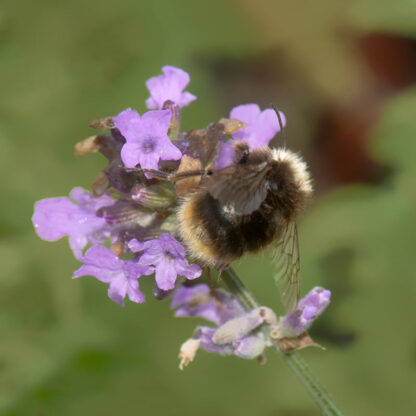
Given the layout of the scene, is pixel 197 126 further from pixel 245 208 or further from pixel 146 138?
pixel 245 208

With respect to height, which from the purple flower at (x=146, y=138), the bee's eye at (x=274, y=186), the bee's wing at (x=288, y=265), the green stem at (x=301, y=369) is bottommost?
the green stem at (x=301, y=369)

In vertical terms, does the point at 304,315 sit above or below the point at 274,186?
below

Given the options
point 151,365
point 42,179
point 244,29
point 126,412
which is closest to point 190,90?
point 244,29

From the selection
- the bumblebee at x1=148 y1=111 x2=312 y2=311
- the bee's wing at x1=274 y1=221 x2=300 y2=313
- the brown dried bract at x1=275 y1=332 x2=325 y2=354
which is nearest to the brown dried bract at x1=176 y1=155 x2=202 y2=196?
the bumblebee at x1=148 y1=111 x2=312 y2=311

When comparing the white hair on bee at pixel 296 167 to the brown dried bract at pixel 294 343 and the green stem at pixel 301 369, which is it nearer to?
the green stem at pixel 301 369

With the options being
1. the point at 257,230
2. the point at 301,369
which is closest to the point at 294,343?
the point at 301,369

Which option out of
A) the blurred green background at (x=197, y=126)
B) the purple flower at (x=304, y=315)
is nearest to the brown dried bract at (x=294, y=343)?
the purple flower at (x=304, y=315)

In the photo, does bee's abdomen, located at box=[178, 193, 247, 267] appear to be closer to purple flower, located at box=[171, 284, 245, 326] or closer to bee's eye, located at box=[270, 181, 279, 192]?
bee's eye, located at box=[270, 181, 279, 192]
